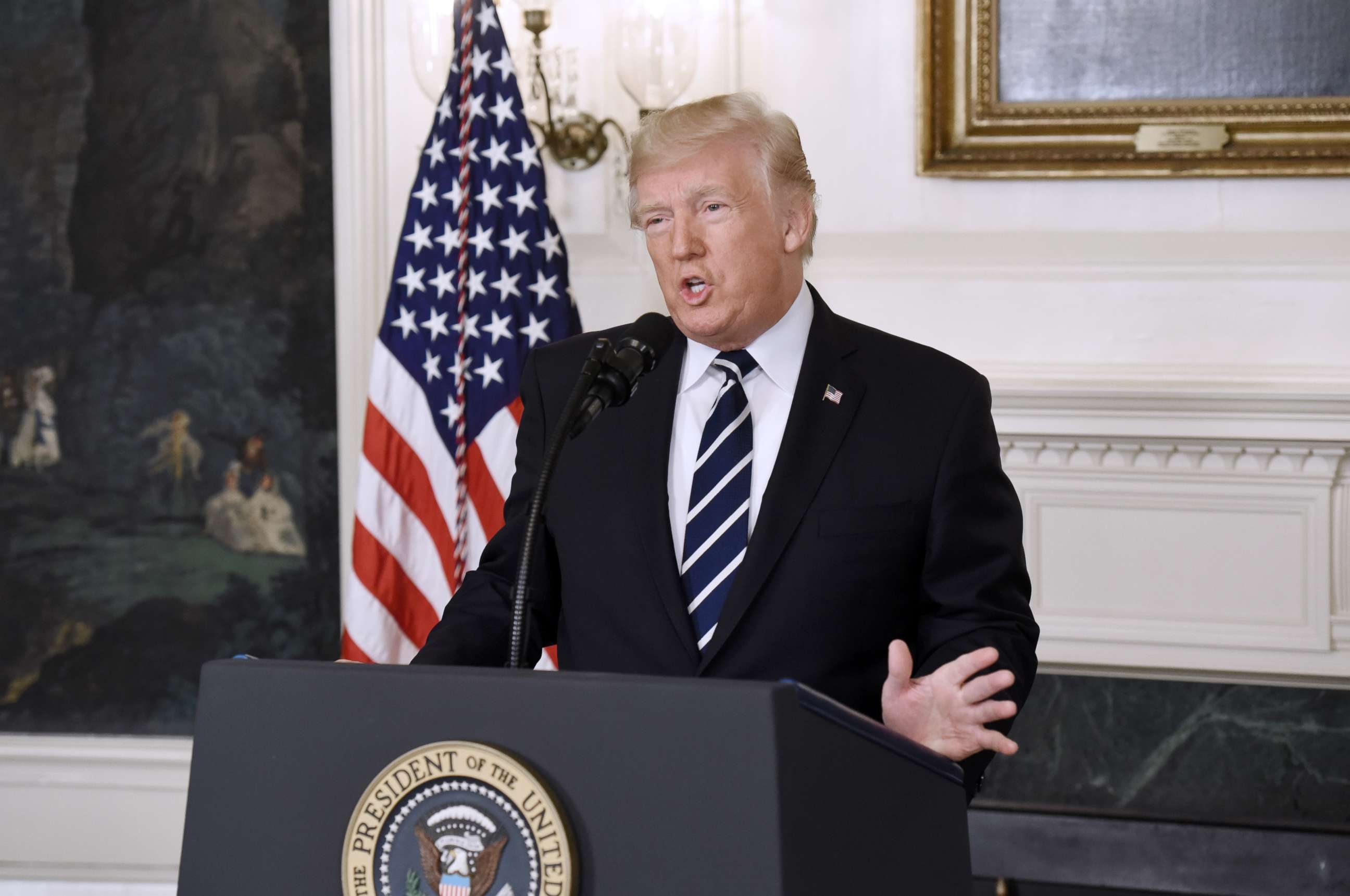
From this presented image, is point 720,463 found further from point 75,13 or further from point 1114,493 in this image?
point 75,13

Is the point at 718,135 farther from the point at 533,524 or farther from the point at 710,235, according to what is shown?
the point at 533,524

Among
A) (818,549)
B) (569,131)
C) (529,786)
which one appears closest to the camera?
(529,786)

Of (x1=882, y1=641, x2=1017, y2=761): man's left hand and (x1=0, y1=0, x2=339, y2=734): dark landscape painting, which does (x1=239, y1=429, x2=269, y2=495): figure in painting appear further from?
(x1=882, y1=641, x2=1017, y2=761): man's left hand

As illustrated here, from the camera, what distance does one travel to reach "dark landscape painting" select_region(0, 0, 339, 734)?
13.1ft

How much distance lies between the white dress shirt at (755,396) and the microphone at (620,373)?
393mm

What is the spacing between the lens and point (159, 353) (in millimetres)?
4094

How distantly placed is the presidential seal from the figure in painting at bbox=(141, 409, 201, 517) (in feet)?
10.7

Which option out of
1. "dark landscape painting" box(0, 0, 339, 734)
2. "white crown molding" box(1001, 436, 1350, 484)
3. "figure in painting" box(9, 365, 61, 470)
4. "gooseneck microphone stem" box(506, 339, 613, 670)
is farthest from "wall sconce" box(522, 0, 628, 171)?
"gooseneck microphone stem" box(506, 339, 613, 670)

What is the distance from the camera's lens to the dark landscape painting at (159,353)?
158 inches

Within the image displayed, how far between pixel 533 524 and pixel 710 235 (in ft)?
2.36

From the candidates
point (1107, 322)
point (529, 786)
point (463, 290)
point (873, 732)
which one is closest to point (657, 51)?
point (463, 290)

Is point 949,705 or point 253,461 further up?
point 253,461

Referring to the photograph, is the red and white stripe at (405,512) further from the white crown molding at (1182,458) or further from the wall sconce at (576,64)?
the white crown molding at (1182,458)

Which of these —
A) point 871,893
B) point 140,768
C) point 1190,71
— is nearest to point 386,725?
point 871,893
